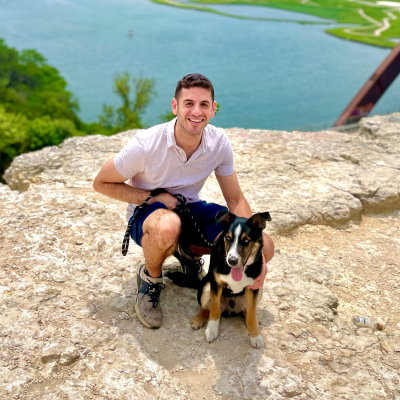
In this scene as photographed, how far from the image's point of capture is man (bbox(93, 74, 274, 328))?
301 cm

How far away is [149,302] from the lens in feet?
10.7

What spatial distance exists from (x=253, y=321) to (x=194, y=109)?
1.45 m

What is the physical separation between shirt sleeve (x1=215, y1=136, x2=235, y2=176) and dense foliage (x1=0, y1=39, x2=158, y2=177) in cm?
2189

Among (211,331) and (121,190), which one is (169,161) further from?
(211,331)

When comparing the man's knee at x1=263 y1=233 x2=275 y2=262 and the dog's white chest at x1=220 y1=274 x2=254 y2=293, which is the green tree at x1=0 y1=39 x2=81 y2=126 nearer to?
the man's knee at x1=263 y1=233 x2=275 y2=262

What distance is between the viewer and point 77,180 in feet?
18.4

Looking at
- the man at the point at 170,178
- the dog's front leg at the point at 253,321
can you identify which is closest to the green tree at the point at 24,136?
the man at the point at 170,178

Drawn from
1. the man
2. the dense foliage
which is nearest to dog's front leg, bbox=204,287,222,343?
the man

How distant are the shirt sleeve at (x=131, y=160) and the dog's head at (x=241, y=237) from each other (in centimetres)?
72

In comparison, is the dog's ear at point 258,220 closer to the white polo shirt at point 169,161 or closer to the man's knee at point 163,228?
the man's knee at point 163,228

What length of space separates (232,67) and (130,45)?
14.0 meters

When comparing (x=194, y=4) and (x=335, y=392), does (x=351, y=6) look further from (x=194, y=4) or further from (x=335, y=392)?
(x=335, y=392)

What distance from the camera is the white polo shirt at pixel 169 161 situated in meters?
3.12

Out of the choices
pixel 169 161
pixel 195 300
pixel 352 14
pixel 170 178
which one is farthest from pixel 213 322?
pixel 352 14
